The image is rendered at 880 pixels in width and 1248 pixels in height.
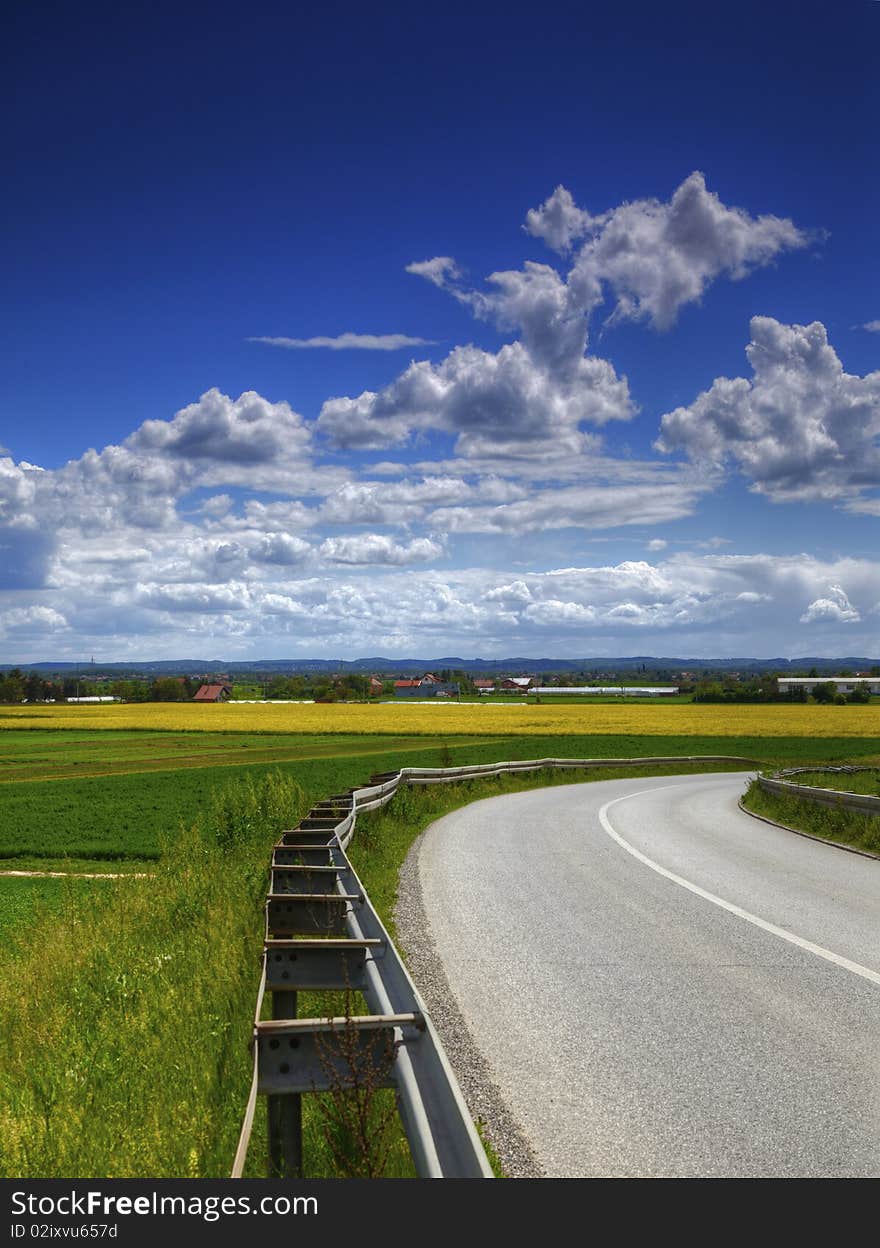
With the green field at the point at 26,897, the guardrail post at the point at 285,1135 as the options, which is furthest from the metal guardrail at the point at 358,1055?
the green field at the point at 26,897

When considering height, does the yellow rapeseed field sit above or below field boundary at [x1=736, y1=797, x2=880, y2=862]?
below

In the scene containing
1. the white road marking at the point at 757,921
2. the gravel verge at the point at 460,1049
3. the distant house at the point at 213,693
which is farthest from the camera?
the distant house at the point at 213,693

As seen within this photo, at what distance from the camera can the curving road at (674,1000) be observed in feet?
16.8

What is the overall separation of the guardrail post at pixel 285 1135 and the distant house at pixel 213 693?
558ft

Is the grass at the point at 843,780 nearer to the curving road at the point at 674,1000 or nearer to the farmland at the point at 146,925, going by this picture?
the farmland at the point at 146,925

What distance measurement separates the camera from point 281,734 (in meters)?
74.2

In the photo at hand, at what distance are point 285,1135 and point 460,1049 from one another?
9.11ft

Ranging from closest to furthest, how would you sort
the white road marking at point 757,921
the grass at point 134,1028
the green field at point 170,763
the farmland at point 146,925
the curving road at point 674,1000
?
the grass at point 134,1028 → the farmland at point 146,925 → the curving road at point 674,1000 → the white road marking at point 757,921 → the green field at point 170,763

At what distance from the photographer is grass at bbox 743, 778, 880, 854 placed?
1800 cm

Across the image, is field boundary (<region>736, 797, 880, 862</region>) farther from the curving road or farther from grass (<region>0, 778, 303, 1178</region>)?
grass (<region>0, 778, 303, 1178</region>)

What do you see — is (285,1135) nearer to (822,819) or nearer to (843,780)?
(822,819)

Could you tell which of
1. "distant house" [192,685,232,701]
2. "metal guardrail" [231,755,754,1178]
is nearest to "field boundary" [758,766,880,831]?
"metal guardrail" [231,755,754,1178]

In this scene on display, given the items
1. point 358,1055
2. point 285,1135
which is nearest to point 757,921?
Answer: point 358,1055

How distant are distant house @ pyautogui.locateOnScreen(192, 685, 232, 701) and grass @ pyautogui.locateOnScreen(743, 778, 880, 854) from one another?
153 m
